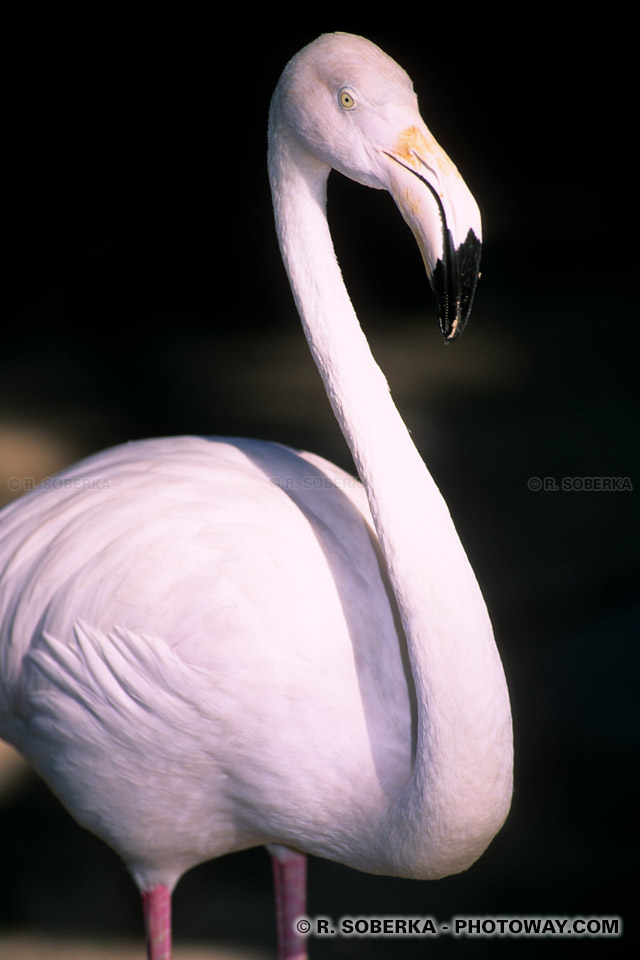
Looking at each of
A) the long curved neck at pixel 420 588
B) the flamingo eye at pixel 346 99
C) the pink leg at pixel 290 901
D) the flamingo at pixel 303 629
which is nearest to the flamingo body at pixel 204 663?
the flamingo at pixel 303 629

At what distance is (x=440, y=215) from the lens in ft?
5.29

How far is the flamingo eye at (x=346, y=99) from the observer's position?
1700mm

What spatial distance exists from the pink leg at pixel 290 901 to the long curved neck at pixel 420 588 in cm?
58

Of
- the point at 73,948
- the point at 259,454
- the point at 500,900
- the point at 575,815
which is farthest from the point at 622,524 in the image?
the point at 73,948

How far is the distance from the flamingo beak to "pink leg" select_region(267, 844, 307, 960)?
124cm

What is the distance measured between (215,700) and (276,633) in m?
0.14

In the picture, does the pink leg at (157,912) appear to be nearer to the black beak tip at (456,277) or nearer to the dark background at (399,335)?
the dark background at (399,335)

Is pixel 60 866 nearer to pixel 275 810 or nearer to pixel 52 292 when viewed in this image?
pixel 275 810

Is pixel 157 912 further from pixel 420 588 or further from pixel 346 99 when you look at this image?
pixel 346 99

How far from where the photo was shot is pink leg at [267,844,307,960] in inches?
93.4

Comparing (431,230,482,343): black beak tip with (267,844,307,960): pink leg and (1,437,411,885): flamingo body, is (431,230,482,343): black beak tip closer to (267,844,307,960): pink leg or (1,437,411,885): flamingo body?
(1,437,411,885): flamingo body

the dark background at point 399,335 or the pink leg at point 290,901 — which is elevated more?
the dark background at point 399,335

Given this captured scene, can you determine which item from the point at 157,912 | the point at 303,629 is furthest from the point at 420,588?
the point at 157,912

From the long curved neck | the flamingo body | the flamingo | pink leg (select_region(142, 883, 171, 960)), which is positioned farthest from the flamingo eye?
pink leg (select_region(142, 883, 171, 960))
